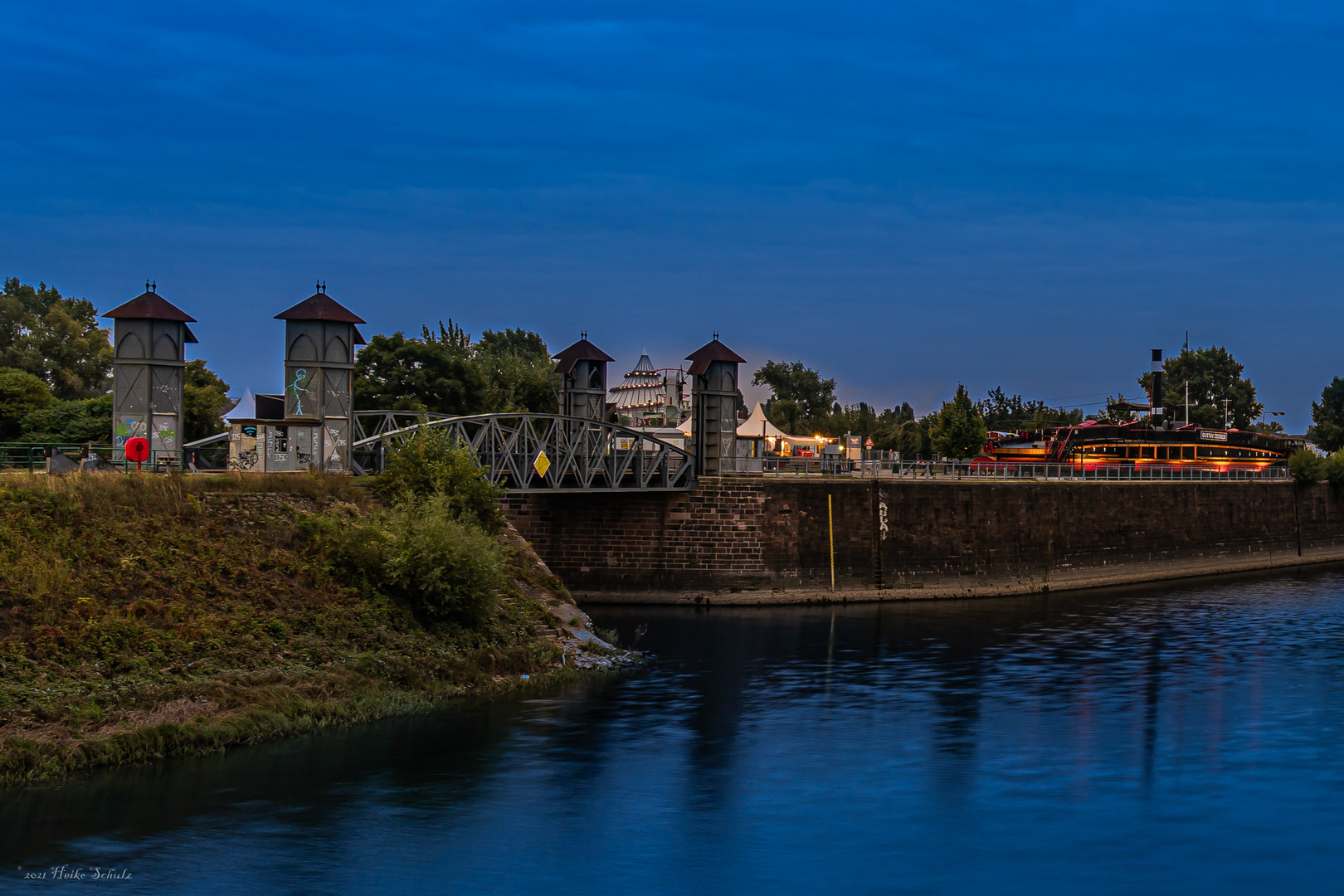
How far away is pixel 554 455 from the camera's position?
181 feet

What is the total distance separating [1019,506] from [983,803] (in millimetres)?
42533

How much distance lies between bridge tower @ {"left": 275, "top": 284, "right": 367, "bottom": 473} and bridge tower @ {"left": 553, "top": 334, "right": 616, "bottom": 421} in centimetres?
2026

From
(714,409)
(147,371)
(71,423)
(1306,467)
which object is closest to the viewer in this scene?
(147,371)

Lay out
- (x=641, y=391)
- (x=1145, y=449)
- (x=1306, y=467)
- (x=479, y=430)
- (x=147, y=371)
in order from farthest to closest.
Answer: (x=641, y=391) → (x=1145, y=449) → (x=1306, y=467) → (x=479, y=430) → (x=147, y=371)

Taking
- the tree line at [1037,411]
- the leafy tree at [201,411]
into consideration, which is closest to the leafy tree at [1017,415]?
the tree line at [1037,411]

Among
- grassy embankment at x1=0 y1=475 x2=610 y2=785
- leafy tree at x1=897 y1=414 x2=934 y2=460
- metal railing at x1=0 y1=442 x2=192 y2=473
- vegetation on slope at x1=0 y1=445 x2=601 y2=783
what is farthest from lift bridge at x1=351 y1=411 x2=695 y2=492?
leafy tree at x1=897 y1=414 x2=934 y2=460

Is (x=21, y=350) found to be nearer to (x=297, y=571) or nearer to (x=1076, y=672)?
(x=297, y=571)

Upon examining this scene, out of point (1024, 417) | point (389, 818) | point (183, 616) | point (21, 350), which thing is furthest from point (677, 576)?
point (1024, 417)

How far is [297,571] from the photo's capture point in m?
33.2

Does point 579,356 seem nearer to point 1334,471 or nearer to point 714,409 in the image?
point 714,409

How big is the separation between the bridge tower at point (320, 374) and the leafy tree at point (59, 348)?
73457mm

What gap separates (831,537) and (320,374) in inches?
1079

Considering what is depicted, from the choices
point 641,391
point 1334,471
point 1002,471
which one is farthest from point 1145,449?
point 641,391

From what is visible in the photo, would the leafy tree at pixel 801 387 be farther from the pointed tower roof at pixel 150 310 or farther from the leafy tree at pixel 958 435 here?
the pointed tower roof at pixel 150 310
